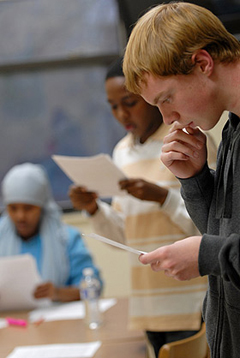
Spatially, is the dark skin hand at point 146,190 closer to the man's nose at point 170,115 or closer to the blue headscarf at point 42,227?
the man's nose at point 170,115

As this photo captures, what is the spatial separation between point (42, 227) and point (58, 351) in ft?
4.19

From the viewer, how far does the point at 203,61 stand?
3.10 ft

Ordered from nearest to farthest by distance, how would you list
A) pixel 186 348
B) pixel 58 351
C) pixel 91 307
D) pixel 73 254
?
pixel 186 348 < pixel 58 351 < pixel 91 307 < pixel 73 254

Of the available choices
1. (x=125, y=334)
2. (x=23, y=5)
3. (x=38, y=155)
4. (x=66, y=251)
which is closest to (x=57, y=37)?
(x=23, y=5)

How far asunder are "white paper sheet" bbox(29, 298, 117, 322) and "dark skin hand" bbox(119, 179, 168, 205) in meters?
0.72

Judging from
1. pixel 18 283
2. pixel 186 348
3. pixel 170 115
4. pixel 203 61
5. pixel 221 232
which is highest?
pixel 203 61

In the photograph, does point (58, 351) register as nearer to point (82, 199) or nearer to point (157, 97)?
point (82, 199)

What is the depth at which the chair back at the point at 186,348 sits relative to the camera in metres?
1.42

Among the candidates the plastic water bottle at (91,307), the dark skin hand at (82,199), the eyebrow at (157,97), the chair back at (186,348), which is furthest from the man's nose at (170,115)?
the plastic water bottle at (91,307)

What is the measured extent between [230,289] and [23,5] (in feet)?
10.8

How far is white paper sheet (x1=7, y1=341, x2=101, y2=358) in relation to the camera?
1731 millimetres

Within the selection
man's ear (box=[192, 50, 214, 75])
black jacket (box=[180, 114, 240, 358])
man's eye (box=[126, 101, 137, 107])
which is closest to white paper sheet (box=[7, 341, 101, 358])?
black jacket (box=[180, 114, 240, 358])

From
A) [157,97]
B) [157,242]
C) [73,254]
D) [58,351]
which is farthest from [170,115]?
[73,254]

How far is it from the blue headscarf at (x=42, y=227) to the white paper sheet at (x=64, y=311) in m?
0.34
